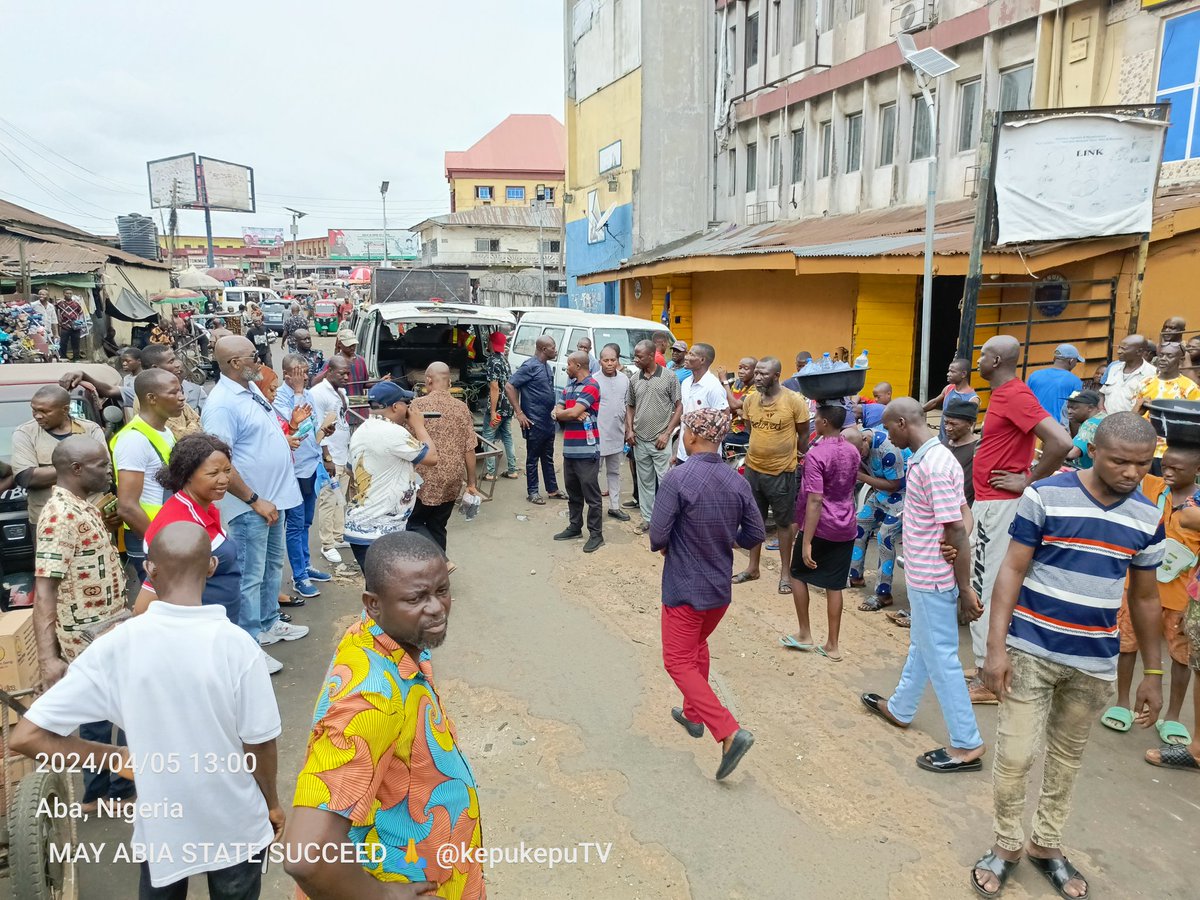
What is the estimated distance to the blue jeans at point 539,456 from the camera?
30.1 ft

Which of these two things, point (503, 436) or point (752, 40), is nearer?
point (503, 436)

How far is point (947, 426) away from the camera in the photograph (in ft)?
16.4

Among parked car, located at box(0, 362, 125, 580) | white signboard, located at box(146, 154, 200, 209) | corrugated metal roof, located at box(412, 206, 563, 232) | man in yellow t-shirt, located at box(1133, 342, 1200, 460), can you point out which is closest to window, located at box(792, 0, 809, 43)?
man in yellow t-shirt, located at box(1133, 342, 1200, 460)

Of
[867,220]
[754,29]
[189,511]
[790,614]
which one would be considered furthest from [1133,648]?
[754,29]

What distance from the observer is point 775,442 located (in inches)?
250

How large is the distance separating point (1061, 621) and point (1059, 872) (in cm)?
108

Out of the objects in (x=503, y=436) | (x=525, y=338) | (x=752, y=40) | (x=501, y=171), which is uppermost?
(x=501, y=171)

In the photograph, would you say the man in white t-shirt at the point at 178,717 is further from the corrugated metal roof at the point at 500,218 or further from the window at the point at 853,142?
the corrugated metal roof at the point at 500,218

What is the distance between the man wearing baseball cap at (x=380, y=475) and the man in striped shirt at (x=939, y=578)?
303 centimetres

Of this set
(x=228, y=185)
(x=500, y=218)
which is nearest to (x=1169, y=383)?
(x=500, y=218)

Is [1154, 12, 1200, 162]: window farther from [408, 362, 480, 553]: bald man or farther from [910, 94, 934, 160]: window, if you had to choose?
[408, 362, 480, 553]: bald man

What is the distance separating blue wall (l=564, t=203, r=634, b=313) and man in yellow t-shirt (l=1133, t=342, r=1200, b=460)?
1774 cm

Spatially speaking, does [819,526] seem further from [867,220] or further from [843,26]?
[843,26]

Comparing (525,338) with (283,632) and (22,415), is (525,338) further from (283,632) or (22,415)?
(283,632)
